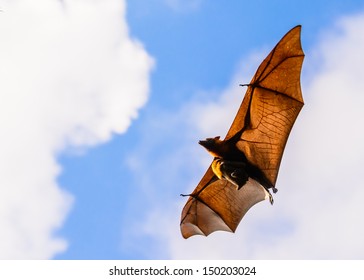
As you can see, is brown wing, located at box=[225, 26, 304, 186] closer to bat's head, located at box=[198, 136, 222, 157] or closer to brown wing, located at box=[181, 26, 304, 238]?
brown wing, located at box=[181, 26, 304, 238]

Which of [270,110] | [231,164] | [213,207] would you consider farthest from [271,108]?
[213,207]

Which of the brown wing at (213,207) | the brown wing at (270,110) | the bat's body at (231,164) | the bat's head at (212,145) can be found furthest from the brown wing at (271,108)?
the brown wing at (213,207)

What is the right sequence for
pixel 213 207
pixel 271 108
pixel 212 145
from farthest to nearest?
pixel 213 207, pixel 271 108, pixel 212 145

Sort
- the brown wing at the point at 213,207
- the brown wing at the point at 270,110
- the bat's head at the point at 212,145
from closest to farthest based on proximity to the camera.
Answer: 1. the brown wing at the point at 270,110
2. the bat's head at the point at 212,145
3. the brown wing at the point at 213,207

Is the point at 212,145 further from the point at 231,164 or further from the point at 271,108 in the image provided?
the point at 271,108

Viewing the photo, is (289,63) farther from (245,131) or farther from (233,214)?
(233,214)

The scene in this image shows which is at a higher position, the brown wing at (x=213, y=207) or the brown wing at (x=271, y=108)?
the brown wing at (x=271, y=108)

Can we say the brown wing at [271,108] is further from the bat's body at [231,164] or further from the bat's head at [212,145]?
the bat's head at [212,145]

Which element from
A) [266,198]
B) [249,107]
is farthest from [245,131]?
[266,198]
